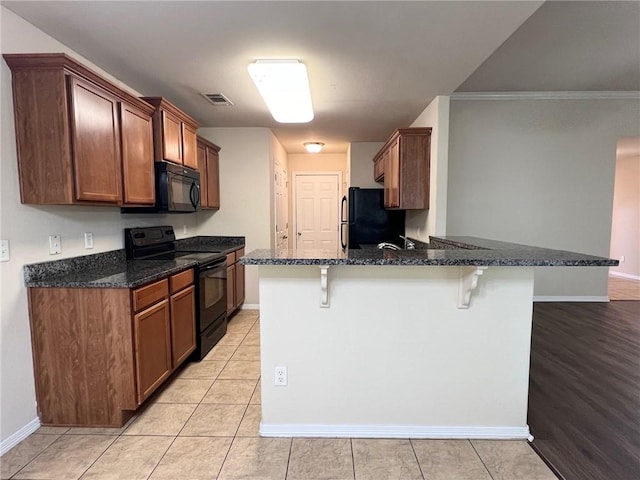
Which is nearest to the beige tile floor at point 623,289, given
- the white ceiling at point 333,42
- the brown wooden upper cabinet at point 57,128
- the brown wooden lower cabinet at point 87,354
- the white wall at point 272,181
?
the white ceiling at point 333,42

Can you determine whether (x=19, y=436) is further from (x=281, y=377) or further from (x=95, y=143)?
(x=95, y=143)

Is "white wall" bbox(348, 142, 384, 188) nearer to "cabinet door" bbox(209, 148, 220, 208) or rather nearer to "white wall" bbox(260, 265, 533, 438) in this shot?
"cabinet door" bbox(209, 148, 220, 208)

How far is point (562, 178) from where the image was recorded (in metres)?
4.10

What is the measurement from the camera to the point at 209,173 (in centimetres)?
391

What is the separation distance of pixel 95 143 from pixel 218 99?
58.2 inches

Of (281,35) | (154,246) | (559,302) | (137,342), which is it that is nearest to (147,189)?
(154,246)

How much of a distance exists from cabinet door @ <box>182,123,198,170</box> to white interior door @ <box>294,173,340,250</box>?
307 cm

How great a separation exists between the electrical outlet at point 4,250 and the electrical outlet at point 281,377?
1.60 m

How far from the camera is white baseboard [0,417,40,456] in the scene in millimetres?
1729

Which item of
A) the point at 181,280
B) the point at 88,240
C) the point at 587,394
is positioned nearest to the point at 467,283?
the point at 587,394

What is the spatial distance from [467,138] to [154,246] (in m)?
3.86

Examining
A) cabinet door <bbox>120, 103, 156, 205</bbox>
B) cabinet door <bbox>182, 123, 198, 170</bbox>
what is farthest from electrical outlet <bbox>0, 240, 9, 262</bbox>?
cabinet door <bbox>182, 123, 198, 170</bbox>

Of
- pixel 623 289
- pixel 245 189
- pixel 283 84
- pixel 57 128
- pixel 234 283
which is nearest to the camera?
pixel 57 128

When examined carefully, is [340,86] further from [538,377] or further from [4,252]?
[538,377]
